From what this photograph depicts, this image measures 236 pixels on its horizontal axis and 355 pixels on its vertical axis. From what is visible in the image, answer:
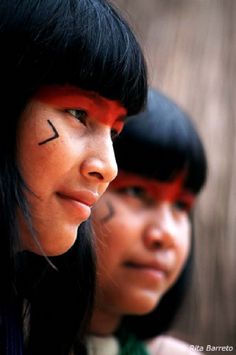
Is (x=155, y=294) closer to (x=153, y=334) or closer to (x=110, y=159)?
(x=153, y=334)

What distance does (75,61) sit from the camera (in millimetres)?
893

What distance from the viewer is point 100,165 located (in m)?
0.92

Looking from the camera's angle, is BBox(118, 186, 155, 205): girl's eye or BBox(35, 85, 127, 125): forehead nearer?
BBox(35, 85, 127, 125): forehead

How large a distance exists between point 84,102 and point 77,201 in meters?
0.13

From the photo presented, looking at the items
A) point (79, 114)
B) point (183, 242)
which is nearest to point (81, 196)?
point (79, 114)

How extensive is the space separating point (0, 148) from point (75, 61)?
0.15 meters

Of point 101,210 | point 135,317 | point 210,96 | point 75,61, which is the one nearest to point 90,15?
point 75,61

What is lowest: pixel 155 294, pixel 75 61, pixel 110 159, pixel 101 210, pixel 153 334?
pixel 153 334

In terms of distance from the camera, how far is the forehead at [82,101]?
2.99ft

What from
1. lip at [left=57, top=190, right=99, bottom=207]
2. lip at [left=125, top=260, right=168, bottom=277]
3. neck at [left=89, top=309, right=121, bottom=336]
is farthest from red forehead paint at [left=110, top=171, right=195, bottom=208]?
lip at [left=57, top=190, right=99, bottom=207]

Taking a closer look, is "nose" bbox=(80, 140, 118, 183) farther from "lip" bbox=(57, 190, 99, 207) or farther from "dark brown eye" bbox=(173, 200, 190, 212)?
"dark brown eye" bbox=(173, 200, 190, 212)

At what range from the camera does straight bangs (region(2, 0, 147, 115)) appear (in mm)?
884

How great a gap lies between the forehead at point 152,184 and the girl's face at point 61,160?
0.33 metres

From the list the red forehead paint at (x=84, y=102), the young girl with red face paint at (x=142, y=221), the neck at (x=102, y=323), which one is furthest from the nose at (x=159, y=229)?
the red forehead paint at (x=84, y=102)
